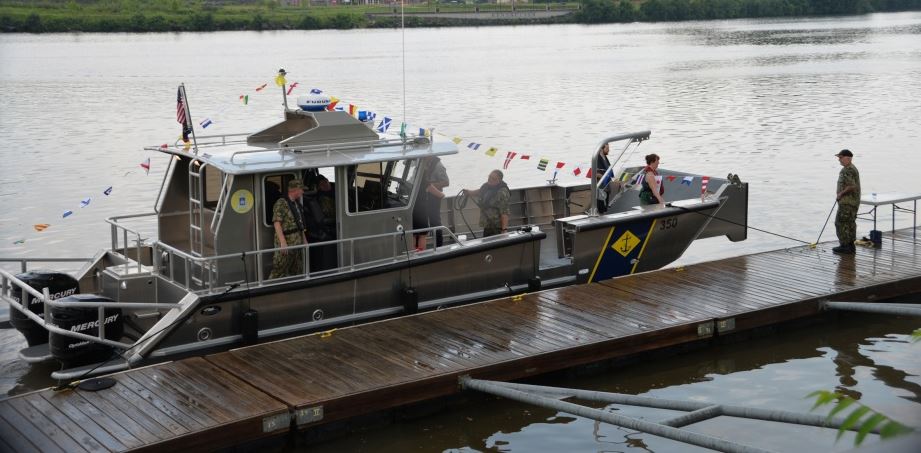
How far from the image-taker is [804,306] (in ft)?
43.9

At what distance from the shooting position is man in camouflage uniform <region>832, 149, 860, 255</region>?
14898mm

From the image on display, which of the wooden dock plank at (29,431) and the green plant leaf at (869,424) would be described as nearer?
the green plant leaf at (869,424)

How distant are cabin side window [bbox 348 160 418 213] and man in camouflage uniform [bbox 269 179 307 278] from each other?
69cm

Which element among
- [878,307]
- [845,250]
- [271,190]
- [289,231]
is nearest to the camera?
[289,231]

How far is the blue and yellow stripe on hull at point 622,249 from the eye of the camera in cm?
1452

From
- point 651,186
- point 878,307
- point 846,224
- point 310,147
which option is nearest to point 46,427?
point 310,147

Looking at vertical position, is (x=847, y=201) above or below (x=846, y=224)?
above

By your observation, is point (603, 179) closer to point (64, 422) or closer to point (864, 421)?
point (64, 422)

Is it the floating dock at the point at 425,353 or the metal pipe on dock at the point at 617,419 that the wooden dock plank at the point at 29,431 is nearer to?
the floating dock at the point at 425,353

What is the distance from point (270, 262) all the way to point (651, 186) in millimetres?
5727

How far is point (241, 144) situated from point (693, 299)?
594cm

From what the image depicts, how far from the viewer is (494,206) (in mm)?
13930

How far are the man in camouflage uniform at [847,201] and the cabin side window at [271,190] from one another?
7.49 m

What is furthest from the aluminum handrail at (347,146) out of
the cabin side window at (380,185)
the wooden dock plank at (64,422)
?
the wooden dock plank at (64,422)
